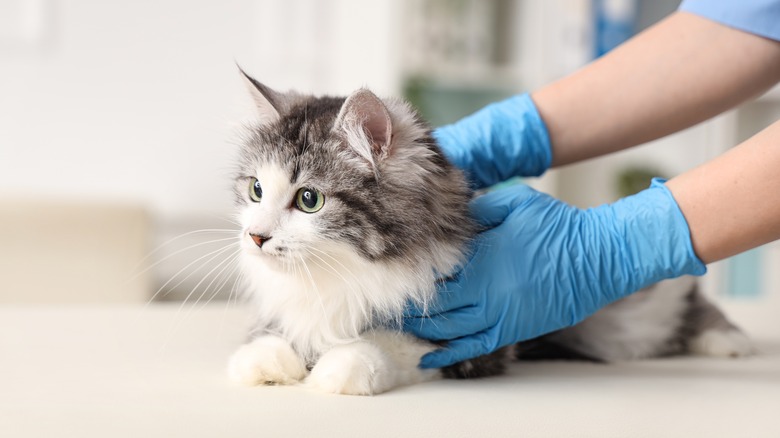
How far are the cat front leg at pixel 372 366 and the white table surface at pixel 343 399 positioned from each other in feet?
0.09

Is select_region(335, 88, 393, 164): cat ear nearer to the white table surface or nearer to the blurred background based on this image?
the white table surface

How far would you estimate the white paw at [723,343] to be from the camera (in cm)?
163

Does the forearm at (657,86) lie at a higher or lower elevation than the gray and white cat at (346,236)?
higher

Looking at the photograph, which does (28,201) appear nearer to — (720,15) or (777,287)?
(720,15)

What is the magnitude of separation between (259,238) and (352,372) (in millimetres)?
261

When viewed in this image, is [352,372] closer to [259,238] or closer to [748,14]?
[259,238]

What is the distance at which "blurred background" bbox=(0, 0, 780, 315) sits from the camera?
372cm

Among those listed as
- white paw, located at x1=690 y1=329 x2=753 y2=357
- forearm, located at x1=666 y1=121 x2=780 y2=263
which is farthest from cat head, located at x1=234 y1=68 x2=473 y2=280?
white paw, located at x1=690 y1=329 x2=753 y2=357

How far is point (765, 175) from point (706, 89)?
0.47 metres

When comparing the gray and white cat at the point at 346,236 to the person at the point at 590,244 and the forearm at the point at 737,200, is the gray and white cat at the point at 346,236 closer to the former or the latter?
the person at the point at 590,244

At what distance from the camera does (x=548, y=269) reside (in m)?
1.31

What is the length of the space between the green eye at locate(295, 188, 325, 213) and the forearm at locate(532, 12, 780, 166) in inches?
27.7

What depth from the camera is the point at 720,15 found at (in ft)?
5.35

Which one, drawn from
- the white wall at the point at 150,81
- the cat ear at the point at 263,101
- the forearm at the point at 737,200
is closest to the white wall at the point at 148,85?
the white wall at the point at 150,81
